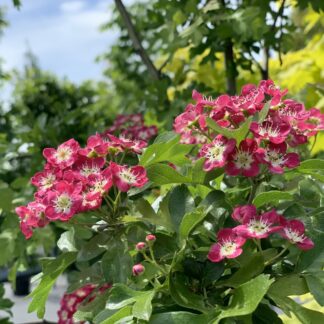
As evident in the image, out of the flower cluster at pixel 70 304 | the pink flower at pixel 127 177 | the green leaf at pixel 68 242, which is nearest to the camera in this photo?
the pink flower at pixel 127 177

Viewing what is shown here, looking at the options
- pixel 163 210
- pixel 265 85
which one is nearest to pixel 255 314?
pixel 163 210

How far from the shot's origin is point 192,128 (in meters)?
1.27

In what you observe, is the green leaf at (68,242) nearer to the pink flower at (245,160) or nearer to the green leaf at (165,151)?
the green leaf at (165,151)

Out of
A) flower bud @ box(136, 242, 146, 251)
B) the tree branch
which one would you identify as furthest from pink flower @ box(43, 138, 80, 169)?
the tree branch

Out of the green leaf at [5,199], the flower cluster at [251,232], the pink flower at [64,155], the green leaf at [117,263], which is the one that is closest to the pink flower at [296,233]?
the flower cluster at [251,232]

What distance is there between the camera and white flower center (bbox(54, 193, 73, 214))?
1.12 m

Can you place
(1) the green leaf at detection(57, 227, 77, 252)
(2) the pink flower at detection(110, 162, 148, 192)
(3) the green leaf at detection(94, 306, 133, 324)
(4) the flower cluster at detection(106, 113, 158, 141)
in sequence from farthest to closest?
1. (4) the flower cluster at detection(106, 113, 158, 141)
2. (1) the green leaf at detection(57, 227, 77, 252)
3. (2) the pink flower at detection(110, 162, 148, 192)
4. (3) the green leaf at detection(94, 306, 133, 324)

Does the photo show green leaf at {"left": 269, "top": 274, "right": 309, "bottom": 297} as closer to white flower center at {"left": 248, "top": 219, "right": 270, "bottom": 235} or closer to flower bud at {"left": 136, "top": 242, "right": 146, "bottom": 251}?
white flower center at {"left": 248, "top": 219, "right": 270, "bottom": 235}

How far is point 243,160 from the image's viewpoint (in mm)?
1104

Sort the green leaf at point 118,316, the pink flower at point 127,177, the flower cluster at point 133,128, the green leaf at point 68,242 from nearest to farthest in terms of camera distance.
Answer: the green leaf at point 118,316 → the pink flower at point 127,177 → the green leaf at point 68,242 → the flower cluster at point 133,128

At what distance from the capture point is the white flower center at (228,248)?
106 cm

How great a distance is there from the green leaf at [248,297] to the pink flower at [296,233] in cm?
13

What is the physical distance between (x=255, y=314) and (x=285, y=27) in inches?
62.8

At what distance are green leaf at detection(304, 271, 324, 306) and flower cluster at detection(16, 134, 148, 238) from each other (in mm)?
361
